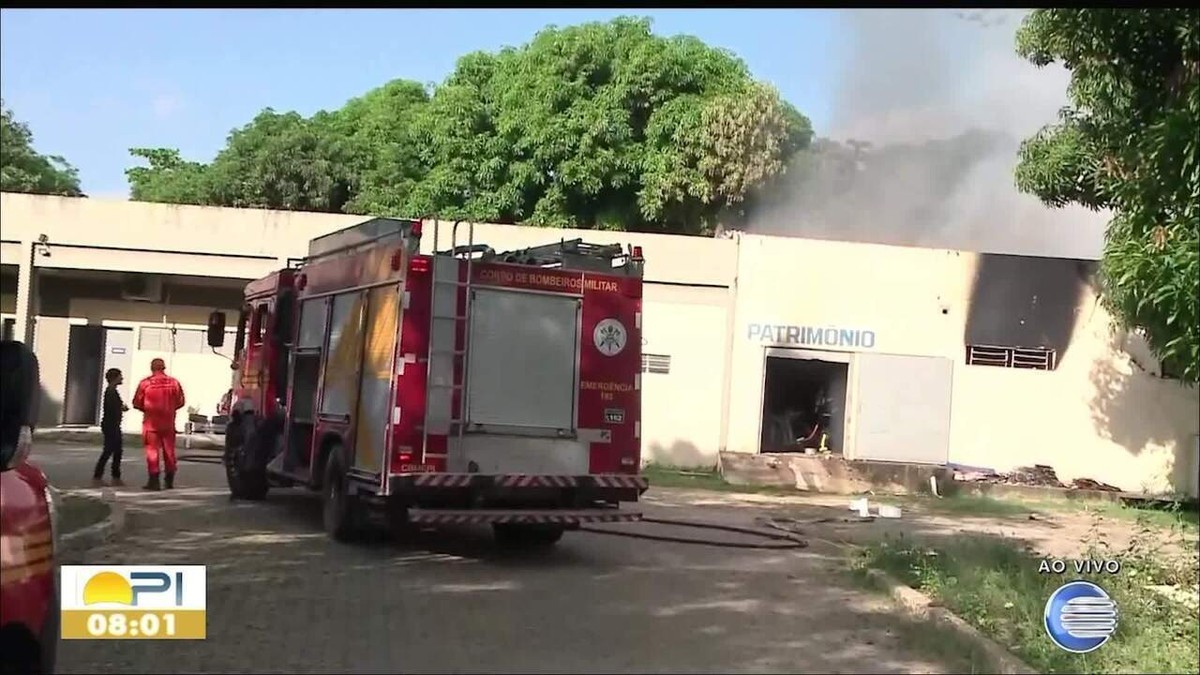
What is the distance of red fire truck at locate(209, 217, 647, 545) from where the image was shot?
9227mm

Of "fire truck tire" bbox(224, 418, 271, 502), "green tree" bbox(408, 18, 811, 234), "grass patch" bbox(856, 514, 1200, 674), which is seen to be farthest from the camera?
"green tree" bbox(408, 18, 811, 234)

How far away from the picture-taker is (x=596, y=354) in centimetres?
993

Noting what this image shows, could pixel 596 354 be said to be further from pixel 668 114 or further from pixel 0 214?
pixel 668 114

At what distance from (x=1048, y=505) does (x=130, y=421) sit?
56.7ft

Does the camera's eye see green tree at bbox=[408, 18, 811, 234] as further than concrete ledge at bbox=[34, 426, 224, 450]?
Yes

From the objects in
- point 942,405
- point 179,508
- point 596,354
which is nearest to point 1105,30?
point 596,354

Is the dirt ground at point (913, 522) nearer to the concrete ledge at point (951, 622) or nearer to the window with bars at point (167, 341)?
the concrete ledge at point (951, 622)

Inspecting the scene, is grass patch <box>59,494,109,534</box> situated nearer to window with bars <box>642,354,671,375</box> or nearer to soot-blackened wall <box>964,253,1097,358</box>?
window with bars <box>642,354,671,375</box>

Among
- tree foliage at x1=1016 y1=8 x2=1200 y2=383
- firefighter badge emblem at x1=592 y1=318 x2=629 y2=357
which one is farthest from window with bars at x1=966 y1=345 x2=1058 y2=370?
firefighter badge emblem at x1=592 y1=318 x2=629 y2=357

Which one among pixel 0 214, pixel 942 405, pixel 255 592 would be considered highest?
pixel 0 214

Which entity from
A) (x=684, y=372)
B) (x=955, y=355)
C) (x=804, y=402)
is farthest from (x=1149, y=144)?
(x=804, y=402)

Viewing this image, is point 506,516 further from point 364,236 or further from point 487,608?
point 364,236

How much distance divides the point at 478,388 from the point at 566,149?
1805 cm

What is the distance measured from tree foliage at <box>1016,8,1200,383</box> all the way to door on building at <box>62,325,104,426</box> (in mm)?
19153
